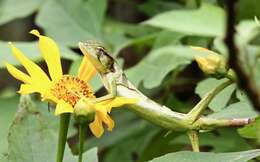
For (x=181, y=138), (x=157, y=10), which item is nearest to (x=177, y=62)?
(x=181, y=138)

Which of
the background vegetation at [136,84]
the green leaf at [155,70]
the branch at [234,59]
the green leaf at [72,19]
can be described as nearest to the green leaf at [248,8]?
the background vegetation at [136,84]

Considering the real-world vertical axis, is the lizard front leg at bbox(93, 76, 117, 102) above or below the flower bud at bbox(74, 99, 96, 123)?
below

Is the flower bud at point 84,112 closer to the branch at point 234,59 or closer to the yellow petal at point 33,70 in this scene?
the yellow petal at point 33,70

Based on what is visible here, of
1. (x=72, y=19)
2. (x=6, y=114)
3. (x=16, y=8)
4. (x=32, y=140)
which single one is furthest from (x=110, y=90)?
(x=16, y=8)

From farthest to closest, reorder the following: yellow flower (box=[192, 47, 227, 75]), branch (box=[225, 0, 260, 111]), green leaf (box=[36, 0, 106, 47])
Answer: green leaf (box=[36, 0, 106, 47])
yellow flower (box=[192, 47, 227, 75])
branch (box=[225, 0, 260, 111])

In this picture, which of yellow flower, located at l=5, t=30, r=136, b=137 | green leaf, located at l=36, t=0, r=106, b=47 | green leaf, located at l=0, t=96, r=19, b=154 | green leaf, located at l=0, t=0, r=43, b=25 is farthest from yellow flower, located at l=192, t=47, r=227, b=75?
green leaf, located at l=0, t=0, r=43, b=25

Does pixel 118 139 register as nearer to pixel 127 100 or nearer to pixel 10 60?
pixel 10 60

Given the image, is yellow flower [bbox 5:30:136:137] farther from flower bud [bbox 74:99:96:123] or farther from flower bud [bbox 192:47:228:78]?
flower bud [bbox 192:47:228:78]
